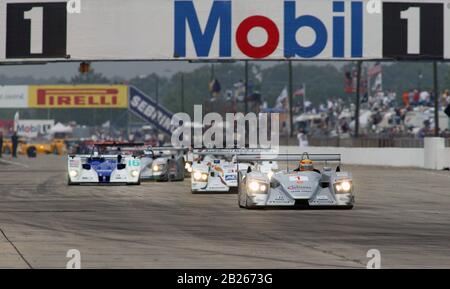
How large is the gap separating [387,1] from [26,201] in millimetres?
22860

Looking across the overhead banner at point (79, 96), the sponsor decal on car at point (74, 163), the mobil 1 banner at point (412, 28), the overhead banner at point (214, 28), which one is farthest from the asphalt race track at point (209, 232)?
Result: the overhead banner at point (79, 96)

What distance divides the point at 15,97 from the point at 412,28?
121096 millimetres

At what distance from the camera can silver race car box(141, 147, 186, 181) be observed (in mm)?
38125

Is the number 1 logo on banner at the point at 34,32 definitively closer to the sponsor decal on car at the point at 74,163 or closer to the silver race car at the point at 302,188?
the sponsor decal on car at the point at 74,163

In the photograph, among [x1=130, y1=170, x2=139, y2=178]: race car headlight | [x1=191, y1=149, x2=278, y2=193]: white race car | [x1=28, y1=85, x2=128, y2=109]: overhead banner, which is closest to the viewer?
[x1=191, y1=149, x2=278, y2=193]: white race car

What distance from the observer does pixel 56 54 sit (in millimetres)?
47031

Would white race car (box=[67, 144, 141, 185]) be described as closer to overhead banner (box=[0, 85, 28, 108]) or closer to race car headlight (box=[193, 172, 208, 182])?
race car headlight (box=[193, 172, 208, 182])

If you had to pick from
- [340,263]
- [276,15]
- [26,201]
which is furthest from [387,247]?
[276,15]

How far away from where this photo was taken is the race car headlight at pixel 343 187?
23.4 meters

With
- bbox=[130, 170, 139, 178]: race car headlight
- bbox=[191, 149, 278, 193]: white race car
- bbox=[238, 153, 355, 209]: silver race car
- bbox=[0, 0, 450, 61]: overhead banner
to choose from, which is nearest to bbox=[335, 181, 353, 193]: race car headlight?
bbox=[238, 153, 355, 209]: silver race car

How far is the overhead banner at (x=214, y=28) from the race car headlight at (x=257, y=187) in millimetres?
22757

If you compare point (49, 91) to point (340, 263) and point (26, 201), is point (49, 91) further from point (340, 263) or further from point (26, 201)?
point (340, 263)

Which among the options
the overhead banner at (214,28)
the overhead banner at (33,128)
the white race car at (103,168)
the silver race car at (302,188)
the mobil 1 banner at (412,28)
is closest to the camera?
the silver race car at (302,188)

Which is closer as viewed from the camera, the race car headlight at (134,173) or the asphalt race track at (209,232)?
the asphalt race track at (209,232)
